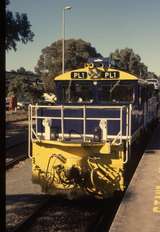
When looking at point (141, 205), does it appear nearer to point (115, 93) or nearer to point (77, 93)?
point (115, 93)

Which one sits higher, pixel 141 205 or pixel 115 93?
pixel 115 93

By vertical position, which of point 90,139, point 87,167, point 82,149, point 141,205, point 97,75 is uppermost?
point 97,75

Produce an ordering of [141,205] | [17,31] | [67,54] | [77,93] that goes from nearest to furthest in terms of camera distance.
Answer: [141,205]
[77,93]
[17,31]
[67,54]

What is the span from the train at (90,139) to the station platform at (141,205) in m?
0.54

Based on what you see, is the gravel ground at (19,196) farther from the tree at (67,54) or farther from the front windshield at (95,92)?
the tree at (67,54)

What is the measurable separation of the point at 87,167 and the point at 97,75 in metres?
2.95

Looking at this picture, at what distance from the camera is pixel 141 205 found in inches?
296

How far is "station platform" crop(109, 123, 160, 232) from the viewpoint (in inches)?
253

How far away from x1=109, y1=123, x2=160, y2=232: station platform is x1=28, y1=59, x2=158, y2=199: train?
1.77 feet

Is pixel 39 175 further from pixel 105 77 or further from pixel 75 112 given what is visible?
pixel 105 77

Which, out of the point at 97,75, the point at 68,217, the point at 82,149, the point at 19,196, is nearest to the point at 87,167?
the point at 82,149

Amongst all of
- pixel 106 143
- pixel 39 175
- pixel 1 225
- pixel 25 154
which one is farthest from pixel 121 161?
pixel 25 154

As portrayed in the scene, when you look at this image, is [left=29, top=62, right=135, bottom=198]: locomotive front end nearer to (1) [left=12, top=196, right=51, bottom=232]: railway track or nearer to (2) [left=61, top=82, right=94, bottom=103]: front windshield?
(1) [left=12, top=196, right=51, bottom=232]: railway track

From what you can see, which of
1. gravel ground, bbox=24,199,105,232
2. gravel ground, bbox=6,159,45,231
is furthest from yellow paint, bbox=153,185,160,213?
gravel ground, bbox=6,159,45,231
